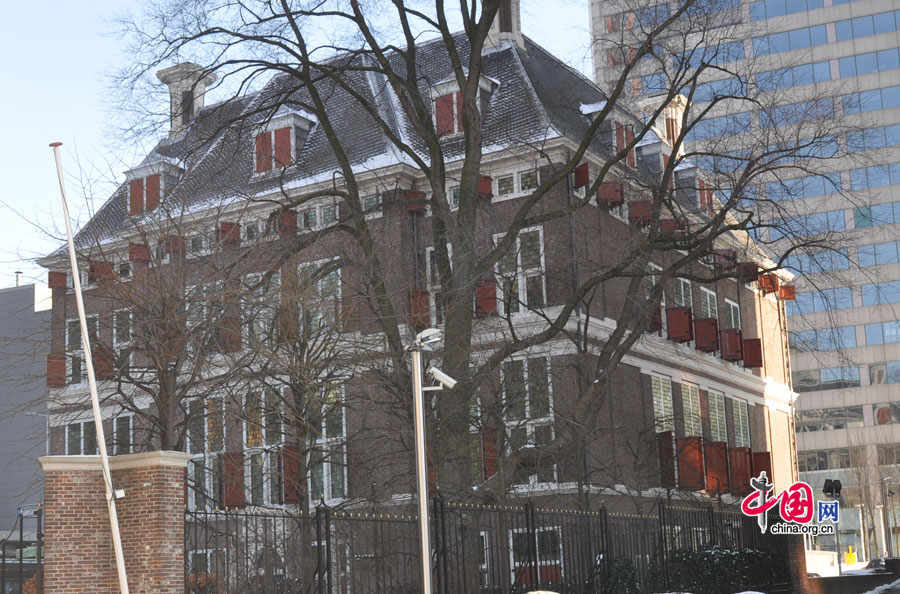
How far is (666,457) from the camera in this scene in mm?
33094

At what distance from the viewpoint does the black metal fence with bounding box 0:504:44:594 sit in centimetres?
1274

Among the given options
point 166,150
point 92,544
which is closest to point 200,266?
point 92,544

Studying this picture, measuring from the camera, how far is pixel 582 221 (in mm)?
31984

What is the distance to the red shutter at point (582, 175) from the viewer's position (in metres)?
30.9

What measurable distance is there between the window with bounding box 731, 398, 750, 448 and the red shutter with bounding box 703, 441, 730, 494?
487 centimetres

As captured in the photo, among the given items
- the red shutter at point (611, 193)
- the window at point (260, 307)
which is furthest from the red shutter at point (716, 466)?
the window at point (260, 307)

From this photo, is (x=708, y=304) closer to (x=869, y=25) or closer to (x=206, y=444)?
(x=206, y=444)

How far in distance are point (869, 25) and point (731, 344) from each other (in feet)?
172

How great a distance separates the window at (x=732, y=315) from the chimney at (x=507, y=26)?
526 inches

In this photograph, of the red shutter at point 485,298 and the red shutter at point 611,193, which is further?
the red shutter at point 611,193

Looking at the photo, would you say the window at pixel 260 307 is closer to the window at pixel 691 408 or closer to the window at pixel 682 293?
the window at pixel 691 408

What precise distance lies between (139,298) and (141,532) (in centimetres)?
625

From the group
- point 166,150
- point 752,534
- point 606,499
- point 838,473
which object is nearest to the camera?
point 752,534

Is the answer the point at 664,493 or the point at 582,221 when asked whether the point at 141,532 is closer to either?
the point at 582,221
